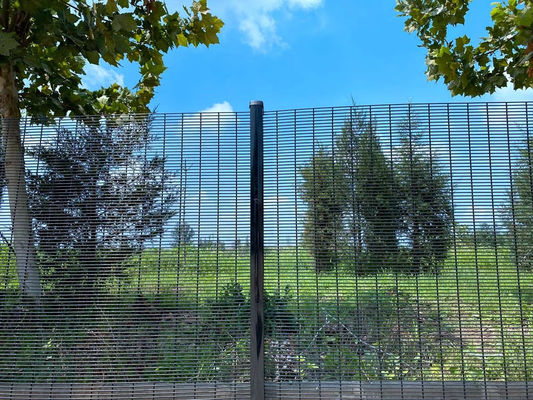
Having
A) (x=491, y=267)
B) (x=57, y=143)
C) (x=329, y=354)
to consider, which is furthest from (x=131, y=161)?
(x=491, y=267)

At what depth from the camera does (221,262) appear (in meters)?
3.73

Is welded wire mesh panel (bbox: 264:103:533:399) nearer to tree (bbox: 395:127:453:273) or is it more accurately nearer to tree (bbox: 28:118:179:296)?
tree (bbox: 395:127:453:273)

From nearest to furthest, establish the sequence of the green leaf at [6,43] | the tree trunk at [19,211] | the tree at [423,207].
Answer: the tree at [423,207]
the green leaf at [6,43]
the tree trunk at [19,211]

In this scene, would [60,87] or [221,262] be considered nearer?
[221,262]

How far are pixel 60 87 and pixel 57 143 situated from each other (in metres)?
1.72

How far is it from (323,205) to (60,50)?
2965mm

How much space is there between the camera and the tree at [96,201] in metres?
3.85

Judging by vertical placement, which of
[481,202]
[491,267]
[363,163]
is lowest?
[491,267]

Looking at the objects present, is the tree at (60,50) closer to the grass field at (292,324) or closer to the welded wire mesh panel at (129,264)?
the welded wire mesh panel at (129,264)

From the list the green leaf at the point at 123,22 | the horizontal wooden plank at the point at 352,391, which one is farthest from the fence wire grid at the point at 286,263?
the green leaf at the point at 123,22

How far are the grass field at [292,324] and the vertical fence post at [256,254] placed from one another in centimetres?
7

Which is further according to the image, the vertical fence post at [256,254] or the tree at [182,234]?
the tree at [182,234]

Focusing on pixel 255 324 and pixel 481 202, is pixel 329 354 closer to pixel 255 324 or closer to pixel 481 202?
pixel 255 324

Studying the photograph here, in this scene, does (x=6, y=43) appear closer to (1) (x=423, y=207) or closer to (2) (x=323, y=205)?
(2) (x=323, y=205)
